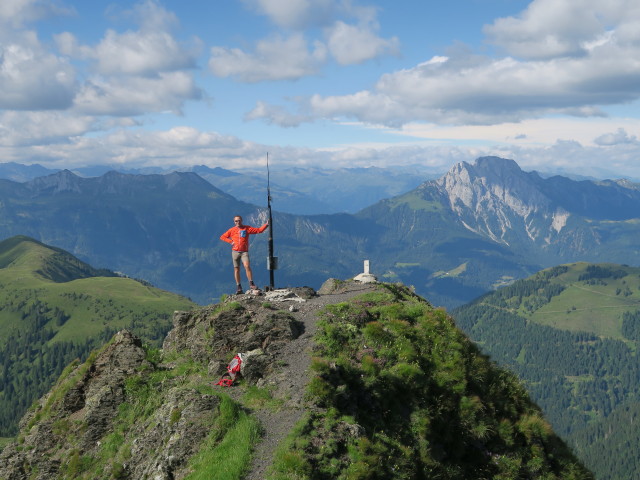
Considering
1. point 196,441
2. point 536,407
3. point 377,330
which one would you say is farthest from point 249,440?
point 536,407

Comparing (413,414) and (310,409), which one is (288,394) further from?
(413,414)

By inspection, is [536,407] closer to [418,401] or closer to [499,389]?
[499,389]

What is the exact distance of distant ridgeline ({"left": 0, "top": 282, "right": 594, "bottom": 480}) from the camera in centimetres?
1852

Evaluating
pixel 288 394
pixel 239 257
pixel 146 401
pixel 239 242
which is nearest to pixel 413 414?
pixel 288 394

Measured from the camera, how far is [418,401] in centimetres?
2153

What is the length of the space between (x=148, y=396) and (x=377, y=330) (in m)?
12.2

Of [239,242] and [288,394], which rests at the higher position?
[239,242]

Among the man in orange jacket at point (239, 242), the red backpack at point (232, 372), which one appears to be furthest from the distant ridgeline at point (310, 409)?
the man in orange jacket at point (239, 242)

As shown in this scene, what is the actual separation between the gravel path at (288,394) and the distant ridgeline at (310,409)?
0.15 meters

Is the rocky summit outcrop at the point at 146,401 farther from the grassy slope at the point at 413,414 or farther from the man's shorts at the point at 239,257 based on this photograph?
the grassy slope at the point at 413,414

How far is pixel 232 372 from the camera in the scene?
79.4ft

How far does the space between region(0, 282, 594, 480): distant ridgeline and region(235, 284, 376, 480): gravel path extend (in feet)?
0.51

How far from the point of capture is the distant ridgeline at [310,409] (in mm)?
18516

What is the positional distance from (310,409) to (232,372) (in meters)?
5.76
